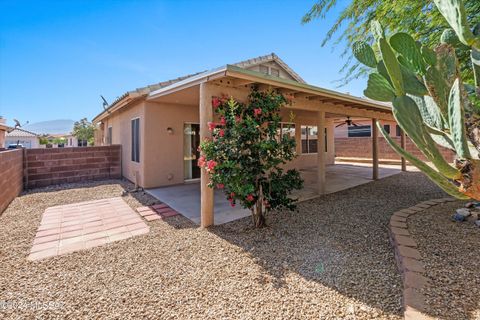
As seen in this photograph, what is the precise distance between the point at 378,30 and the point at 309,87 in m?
2.81

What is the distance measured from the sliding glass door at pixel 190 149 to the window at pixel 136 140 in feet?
5.21

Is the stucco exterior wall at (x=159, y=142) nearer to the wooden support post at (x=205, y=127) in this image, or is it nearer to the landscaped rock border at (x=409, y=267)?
the wooden support post at (x=205, y=127)

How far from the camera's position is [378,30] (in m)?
2.27

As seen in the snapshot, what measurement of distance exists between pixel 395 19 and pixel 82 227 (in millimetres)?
7037

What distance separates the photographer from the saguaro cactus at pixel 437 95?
1.77 m

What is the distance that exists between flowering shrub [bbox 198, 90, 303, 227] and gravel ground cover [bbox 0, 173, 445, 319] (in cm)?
68

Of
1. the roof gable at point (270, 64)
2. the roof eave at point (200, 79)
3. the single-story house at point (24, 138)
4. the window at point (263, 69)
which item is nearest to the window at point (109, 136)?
the roof gable at point (270, 64)

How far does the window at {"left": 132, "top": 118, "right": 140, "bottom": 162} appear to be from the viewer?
7.93 meters

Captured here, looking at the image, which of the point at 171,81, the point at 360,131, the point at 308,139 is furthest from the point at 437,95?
the point at 360,131

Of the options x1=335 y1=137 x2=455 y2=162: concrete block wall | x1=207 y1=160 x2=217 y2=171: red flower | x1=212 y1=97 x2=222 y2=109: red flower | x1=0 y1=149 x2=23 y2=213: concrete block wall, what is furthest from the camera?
x1=335 y1=137 x2=455 y2=162: concrete block wall

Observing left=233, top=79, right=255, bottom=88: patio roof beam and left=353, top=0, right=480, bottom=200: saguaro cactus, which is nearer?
left=353, top=0, right=480, bottom=200: saguaro cactus

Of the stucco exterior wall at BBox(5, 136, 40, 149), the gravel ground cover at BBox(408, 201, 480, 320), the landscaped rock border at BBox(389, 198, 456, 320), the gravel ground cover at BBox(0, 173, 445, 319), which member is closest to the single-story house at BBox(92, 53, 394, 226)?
the gravel ground cover at BBox(0, 173, 445, 319)

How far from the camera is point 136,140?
812cm

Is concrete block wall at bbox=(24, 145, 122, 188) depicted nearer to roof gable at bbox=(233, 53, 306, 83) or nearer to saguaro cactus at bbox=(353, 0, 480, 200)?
roof gable at bbox=(233, 53, 306, 83)
